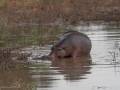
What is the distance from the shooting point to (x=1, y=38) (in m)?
14.9

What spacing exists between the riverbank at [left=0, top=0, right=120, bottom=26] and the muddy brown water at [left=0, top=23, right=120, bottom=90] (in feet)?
22.3

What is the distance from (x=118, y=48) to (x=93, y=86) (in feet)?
14.7

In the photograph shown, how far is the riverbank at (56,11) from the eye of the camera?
65.2 ft

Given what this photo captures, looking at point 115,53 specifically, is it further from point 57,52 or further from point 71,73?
point 71,73

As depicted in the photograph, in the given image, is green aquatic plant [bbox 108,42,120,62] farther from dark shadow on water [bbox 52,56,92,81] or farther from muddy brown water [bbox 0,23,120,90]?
dark shadow on water [bbox 52,56,92,81]

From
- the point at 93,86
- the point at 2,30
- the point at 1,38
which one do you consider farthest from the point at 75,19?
the point at 93,86

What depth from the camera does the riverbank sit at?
1986 centimetres

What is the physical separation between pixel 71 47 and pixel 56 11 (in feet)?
31.5

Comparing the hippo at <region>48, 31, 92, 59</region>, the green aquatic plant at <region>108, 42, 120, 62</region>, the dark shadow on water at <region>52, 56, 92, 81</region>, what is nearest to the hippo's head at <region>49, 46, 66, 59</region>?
the hippo at <region>48, 31, 92, 59</region>

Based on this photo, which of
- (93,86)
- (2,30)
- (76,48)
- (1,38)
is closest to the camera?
(93,86)

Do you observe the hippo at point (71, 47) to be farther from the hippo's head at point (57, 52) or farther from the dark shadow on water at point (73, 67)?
the dark shadow on water at point (73, 67)

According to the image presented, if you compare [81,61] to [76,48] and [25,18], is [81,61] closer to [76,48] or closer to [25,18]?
[76,48]

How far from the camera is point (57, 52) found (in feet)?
38.6

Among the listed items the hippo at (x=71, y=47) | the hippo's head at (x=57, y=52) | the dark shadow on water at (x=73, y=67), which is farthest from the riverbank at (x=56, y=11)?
the dark shadow on water at (x=73, y=67)
